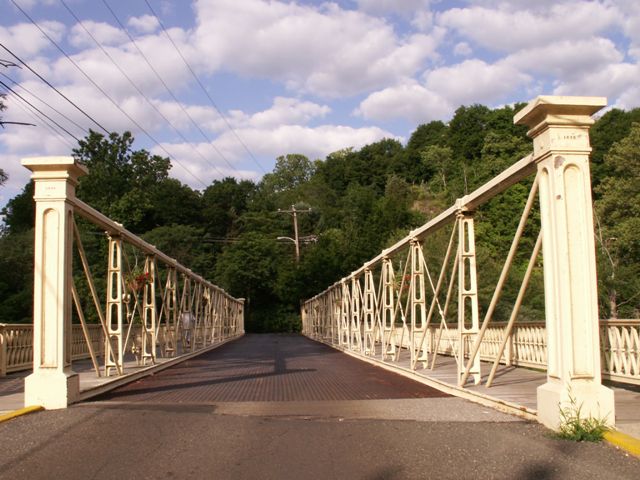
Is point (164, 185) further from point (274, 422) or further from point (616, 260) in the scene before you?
point (274, 422)

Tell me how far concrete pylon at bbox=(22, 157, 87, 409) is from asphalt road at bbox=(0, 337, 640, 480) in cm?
42

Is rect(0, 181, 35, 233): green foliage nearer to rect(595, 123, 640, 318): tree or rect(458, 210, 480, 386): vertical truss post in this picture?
rect(595, 123, 640, 318): tree

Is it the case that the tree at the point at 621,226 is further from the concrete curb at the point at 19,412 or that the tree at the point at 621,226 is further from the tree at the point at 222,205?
the tree at the point at 222,205

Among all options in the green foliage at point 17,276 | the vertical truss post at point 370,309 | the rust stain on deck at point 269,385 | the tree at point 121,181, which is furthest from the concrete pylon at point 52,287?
the tree at point 121,181

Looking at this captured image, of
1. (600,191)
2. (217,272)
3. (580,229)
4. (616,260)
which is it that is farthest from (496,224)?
(580,229)

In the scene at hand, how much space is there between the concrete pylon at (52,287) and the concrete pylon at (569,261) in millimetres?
5697

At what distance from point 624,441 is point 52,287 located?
6.80 meters

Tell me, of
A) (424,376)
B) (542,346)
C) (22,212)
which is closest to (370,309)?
(542,346)

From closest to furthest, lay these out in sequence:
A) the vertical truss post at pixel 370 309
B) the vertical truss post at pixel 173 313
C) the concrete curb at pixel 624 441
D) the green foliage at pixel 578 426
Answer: the concrete curb at pixel 624 441 < the green foliage at pixel 578 426 < the vertical truss post at pixel 370 309 < the vertical truss post at pixel 173 313

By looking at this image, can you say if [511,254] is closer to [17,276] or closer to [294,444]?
[294,444]

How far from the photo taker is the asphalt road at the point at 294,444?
201 inches

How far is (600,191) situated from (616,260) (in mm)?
7290

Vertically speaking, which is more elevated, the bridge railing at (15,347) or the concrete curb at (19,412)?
the bridge railing at (15,347)

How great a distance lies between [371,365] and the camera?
1639 cm
